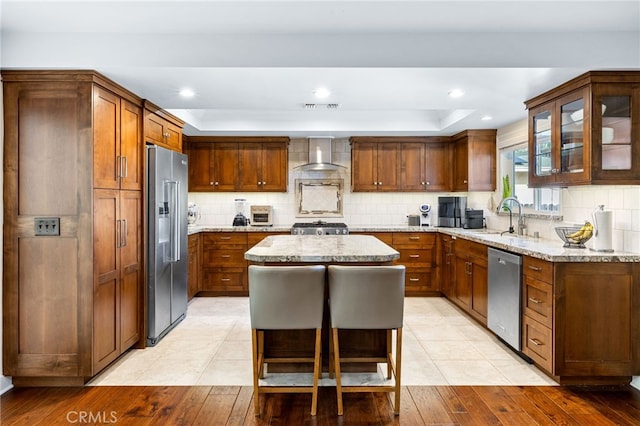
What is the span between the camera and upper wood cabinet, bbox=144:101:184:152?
3.77 m

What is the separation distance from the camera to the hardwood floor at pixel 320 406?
244 centimetres

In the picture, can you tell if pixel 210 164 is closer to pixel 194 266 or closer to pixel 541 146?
pixel 194 266

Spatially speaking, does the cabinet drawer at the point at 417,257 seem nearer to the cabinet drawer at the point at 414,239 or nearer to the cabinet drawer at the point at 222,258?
the cabinet drawer at the point at 414,239

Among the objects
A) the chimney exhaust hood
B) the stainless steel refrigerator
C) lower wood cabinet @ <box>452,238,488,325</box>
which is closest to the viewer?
the stainless steel refrigerator

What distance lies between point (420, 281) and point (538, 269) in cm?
257

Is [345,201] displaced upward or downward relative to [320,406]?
upward

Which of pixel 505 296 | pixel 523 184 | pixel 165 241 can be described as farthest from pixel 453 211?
pixel 165 241

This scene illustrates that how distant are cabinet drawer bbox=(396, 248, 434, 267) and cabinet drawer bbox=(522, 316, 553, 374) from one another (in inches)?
90.6

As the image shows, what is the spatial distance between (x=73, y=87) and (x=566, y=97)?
3.69 meters

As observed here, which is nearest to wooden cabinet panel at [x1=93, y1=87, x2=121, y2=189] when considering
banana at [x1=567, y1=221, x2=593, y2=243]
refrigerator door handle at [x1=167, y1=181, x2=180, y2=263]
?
refrigerator door handle at [x1=167, y1=181, x2=180, y2=263]

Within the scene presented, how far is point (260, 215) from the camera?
6043 millimetres

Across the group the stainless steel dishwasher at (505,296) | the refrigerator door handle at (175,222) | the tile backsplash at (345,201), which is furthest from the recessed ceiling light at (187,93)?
the stainless steel dishwasher at (505,296)

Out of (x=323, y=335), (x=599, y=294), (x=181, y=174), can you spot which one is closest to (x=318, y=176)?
(x=181, y=174)
